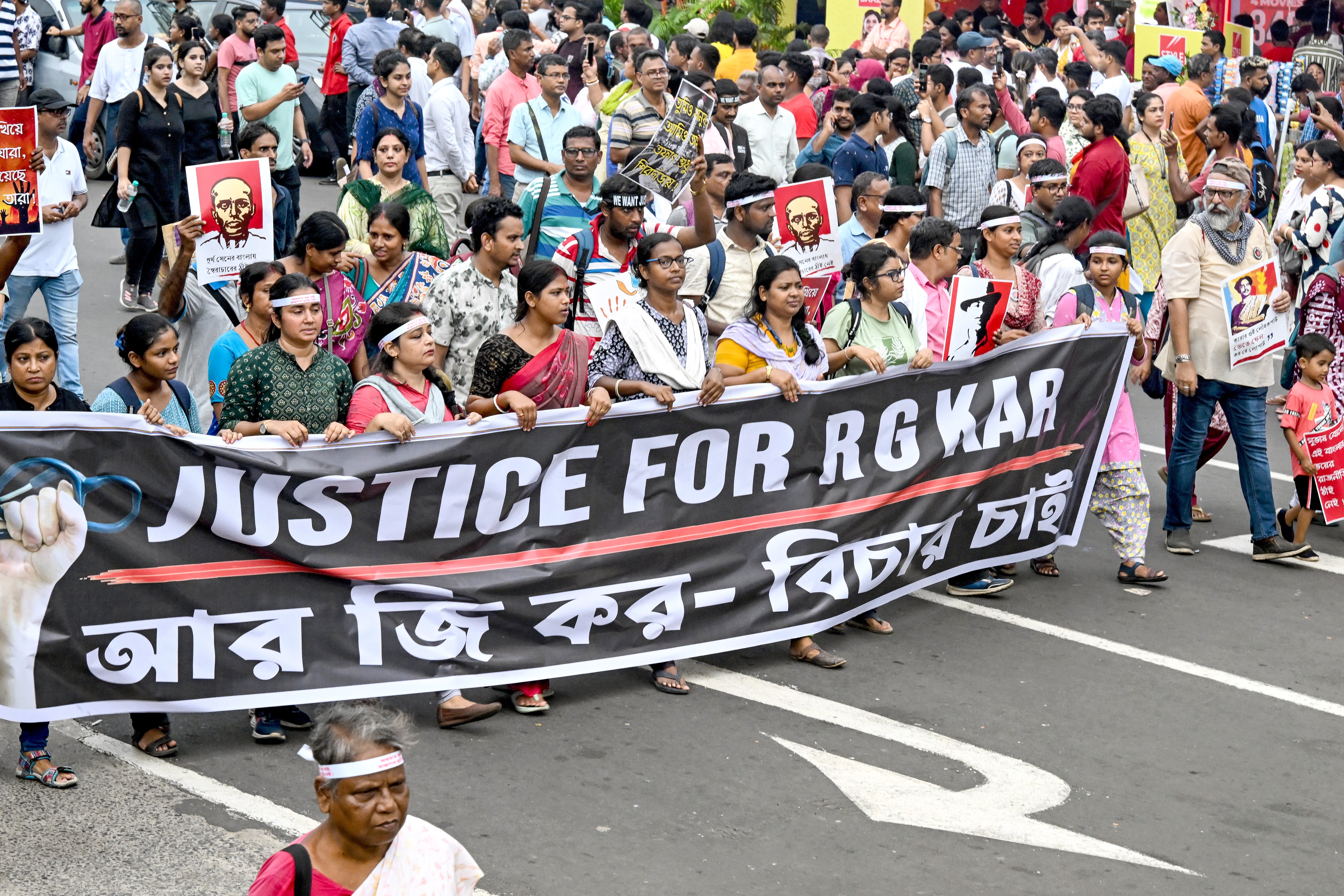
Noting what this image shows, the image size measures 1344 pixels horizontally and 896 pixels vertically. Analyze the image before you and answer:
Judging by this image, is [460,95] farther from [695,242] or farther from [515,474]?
[515,474]

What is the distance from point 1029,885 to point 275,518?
292cm

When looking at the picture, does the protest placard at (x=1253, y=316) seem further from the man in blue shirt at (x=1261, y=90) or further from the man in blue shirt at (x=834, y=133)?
the man in blue shirt at (x=1261, y=90)

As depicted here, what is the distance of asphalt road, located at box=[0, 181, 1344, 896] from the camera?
528cm

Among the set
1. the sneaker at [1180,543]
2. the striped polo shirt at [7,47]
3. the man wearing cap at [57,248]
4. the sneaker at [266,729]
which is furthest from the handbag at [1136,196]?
the striped polo shirt at [7,47]

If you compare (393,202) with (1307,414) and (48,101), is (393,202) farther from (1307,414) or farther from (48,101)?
(1307,414)

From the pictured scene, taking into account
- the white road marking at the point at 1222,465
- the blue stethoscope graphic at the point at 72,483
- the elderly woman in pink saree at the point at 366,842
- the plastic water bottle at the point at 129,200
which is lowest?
the white road marking at the point at 1222,465

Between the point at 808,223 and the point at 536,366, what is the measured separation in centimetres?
238

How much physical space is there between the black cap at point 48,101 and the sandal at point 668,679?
485 centimetres

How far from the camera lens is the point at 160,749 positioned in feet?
19.2

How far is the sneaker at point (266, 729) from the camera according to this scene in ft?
19.8

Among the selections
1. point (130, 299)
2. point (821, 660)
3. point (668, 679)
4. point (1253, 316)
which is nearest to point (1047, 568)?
point (1253, 316)

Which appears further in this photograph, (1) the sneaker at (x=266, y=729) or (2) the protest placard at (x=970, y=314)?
(2) the protest placard at (x=970, y=314)

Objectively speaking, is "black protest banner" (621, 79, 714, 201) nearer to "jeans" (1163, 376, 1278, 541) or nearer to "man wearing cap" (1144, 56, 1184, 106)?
"jeans" (1163, 376, 1278, 541)

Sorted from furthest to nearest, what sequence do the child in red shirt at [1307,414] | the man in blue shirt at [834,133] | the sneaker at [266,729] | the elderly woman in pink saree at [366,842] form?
the man in blue shirt at [834,133] < the child in red shirt at [1307,414] < the sneaker at [266,729] < the elderly woman in pink saree at [366,842]
